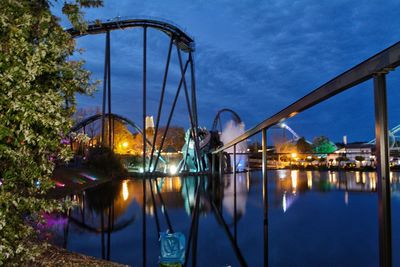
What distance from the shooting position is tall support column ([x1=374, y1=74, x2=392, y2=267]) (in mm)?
3297

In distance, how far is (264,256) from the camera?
5906 mm

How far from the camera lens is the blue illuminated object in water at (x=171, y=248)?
14.0 ft

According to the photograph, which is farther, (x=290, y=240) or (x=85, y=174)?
(x=85, y=174)

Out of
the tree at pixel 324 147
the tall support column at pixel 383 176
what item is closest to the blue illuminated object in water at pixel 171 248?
the tall support column at pixel 383 176

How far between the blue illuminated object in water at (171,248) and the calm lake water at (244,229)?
1.30 meters

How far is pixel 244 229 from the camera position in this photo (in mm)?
8078

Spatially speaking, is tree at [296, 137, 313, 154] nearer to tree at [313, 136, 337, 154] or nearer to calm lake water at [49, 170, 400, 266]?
tree at [313, 136, 337, 154]

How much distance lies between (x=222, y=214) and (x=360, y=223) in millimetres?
3567

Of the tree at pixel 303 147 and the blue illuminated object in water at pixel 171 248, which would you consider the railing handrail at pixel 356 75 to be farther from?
the tree at pixel 303 147

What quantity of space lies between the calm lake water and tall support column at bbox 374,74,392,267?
2163mm

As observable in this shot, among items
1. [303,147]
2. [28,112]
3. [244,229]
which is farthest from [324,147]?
[28,112]

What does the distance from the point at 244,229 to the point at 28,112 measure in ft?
19.7

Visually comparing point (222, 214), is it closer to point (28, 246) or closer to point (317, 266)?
point (317, 266)

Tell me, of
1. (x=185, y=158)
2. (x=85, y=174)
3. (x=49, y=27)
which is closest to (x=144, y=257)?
(x=49, y=27)
